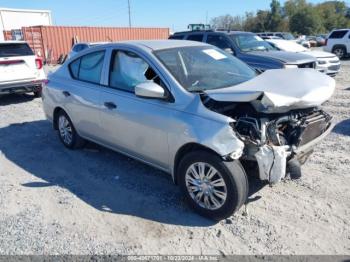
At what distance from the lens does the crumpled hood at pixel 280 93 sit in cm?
327

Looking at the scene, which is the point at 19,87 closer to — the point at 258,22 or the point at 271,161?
the point at 271,161

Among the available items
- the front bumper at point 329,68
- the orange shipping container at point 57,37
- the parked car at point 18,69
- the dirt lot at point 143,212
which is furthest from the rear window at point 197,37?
the orange shipping container at point 57,37

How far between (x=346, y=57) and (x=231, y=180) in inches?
840

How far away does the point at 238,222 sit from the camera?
349 cm

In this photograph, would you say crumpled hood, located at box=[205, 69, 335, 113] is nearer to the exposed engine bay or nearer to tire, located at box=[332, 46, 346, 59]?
the exposed engine bay

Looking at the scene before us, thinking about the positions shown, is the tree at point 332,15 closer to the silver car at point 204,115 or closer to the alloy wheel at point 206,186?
the silver car at point 204,115

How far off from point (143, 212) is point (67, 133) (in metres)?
2.52

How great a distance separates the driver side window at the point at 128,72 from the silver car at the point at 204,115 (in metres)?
0.01

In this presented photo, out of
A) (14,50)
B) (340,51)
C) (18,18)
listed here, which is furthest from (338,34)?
(18,18)

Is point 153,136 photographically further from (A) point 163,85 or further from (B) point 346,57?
(B) point 346,57

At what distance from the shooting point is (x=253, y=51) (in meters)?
9.39

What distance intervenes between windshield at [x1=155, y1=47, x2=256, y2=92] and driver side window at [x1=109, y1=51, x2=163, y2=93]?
214mm

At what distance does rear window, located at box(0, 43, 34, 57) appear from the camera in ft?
30.2

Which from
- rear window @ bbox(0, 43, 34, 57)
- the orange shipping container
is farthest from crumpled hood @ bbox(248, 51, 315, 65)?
the orange shipping container
